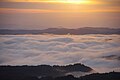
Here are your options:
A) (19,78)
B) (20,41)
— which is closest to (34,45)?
(20,41)

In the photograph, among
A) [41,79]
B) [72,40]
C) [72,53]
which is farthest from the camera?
[72,40]

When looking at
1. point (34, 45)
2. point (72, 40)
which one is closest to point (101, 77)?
point (34, 45)

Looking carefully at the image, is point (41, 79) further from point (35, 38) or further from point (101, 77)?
point (35, 38)

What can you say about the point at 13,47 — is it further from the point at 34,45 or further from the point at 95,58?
the point at 95,58

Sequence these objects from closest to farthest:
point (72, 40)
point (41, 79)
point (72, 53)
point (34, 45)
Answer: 1. point (41, 79)
2. point (72, 53)
3. point (34, 45)
4. point (72, 40)

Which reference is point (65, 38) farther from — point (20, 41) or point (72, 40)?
point (20, 41)

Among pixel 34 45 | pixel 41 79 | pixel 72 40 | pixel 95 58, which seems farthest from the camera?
pixel 72 40

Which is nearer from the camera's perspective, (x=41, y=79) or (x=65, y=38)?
(x=41, y=79)

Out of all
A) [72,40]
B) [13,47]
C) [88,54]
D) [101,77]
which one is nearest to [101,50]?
[88,54]

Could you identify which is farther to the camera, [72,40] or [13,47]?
[72,40]
